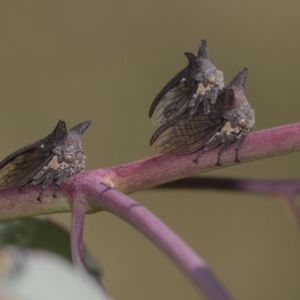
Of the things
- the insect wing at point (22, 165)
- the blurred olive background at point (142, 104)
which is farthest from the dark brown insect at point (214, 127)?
the blurred olive background at point (142, 104)

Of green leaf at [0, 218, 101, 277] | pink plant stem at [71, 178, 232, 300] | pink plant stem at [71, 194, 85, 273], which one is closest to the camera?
pink plant stem at [71, 178, 232, 300]

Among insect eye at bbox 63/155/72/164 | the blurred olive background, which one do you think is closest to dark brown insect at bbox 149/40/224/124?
insect eye at bbox 63/155/72/164

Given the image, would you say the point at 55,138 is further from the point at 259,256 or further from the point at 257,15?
the point at 257,15

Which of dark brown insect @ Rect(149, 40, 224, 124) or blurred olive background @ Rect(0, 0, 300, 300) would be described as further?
blurred olive background @ Rect(0, 0, 300, 300)

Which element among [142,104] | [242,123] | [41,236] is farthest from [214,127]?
[142,104]

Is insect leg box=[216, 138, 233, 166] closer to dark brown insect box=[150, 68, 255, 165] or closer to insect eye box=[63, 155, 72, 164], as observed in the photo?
dark brown insect box=[150, 68, 255, 165]

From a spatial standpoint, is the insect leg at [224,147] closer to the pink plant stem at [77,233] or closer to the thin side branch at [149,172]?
the thin side branch at [149,172]

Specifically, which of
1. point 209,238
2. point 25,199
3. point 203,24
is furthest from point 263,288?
point 25,199
